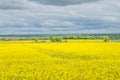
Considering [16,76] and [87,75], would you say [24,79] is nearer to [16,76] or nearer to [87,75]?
[16,76]

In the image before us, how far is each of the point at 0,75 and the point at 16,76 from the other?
0.79 m

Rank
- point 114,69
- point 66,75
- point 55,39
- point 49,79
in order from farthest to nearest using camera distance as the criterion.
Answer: point 55,39
point 114,69
point 66,75
point 49,79

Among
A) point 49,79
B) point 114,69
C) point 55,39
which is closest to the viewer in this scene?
point 49,79

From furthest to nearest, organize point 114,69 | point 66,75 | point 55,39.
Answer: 1. point 55,39
2. point 114,69
3. point 66,75

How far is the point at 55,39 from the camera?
10656 centimetres

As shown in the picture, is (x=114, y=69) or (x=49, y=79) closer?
(x=49, y=79)

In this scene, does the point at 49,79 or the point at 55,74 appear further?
the point at 55,74

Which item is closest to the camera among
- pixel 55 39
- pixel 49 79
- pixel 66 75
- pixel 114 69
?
pixel 49 79

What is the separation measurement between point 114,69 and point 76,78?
11.7 feet

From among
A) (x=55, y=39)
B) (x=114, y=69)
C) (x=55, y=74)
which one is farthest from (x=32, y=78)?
(x=55, y=39)

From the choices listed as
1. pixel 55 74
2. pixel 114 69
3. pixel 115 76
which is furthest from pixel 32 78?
pixel 114 69

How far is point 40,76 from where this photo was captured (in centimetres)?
1411

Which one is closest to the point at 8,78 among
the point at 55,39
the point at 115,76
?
the point at 115,76

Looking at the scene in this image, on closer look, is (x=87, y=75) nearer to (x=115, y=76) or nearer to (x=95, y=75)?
(x=95, y=75)
